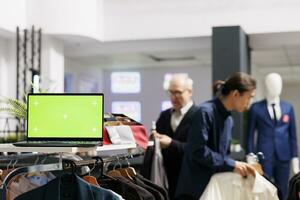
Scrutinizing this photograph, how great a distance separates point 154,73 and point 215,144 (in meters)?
9.23

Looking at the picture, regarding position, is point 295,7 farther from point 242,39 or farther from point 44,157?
point 44,157

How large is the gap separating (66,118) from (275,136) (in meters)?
4.04

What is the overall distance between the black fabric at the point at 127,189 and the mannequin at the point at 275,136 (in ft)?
12.2

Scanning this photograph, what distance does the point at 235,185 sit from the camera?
2.97 meters

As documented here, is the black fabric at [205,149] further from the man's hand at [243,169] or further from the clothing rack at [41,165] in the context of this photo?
the clothing rack at [41,165]

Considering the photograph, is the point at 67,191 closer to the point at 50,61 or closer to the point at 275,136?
the point at 275,136

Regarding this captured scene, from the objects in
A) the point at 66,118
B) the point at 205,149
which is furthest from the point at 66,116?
the point at 205,149

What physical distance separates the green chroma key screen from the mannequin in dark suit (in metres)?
1.46

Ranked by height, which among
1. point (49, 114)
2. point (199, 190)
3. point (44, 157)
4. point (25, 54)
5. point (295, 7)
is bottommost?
point (199, 190)

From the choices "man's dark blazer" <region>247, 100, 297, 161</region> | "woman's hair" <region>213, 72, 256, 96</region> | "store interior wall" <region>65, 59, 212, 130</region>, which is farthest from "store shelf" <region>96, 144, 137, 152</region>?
"store interior wall" <region>65, 59, 212, 130</region>

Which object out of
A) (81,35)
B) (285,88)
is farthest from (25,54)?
(285,88)

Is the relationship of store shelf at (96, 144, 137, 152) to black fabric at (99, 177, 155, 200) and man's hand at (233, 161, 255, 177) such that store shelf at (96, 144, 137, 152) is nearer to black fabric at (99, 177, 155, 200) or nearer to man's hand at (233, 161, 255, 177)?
black fabric at (99, 177, 155, 200)

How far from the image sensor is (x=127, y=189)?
7.34 ft

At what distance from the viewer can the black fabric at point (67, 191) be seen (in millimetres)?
1897
